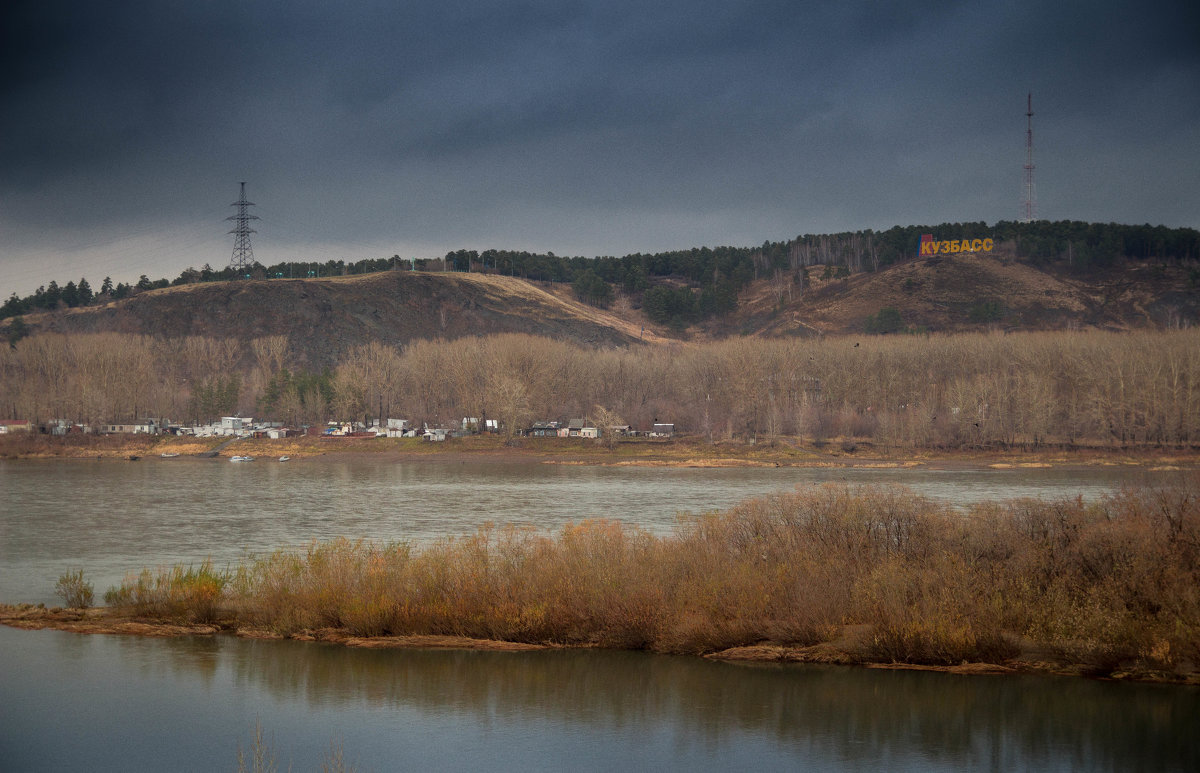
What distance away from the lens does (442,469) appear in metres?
86.4

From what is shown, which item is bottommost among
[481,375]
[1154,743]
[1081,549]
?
[1154,743]

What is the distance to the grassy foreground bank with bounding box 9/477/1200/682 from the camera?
72.4 ft

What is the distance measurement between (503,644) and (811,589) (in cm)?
768

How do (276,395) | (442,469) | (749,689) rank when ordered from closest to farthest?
1. (749,689)
2. (442,469)
3. (276,395)

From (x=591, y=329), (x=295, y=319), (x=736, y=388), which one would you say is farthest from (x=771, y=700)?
(x=591, y=329)

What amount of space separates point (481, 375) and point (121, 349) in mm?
53657

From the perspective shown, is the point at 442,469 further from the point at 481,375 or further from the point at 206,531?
the point at 206,531

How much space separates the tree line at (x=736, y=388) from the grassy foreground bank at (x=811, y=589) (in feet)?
236

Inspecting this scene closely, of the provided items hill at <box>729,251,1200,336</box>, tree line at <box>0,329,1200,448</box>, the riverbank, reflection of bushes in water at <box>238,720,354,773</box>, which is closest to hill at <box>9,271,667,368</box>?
tree line at <box>0,329,1200,448</box>

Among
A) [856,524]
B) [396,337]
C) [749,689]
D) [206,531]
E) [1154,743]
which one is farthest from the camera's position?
[396,337]

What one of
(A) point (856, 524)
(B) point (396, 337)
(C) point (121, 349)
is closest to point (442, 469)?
(A) point (856, 524)

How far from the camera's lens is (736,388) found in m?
114

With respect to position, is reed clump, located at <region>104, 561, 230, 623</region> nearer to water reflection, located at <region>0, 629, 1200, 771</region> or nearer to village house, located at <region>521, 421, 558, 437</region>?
water reflection, located at <region>0, 629, 1200, 771</region>

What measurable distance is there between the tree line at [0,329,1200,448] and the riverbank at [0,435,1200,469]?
323 cm
